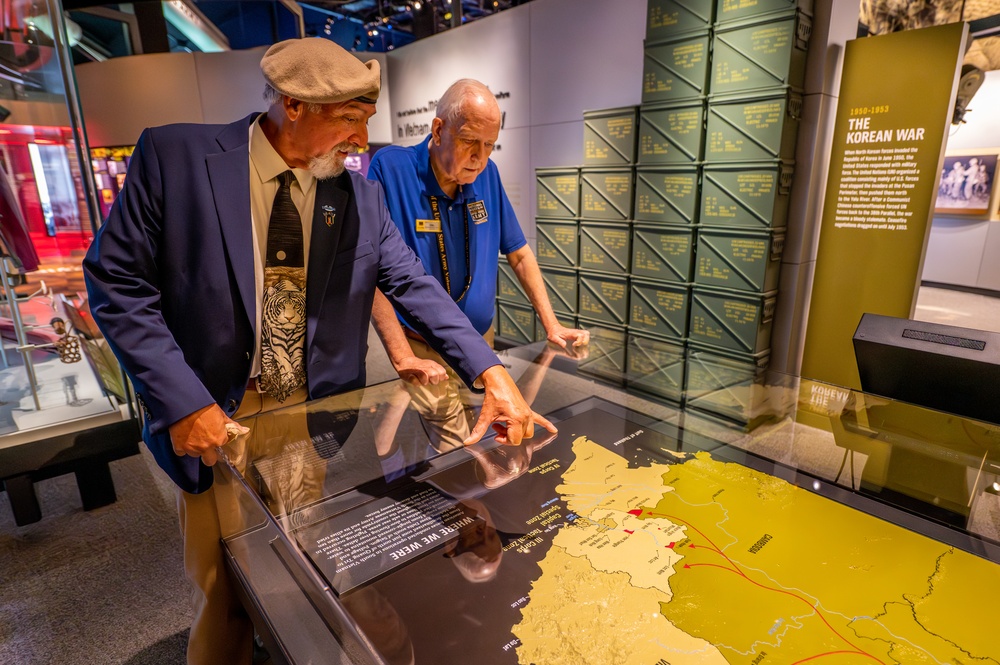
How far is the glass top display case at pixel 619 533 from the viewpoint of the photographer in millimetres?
780

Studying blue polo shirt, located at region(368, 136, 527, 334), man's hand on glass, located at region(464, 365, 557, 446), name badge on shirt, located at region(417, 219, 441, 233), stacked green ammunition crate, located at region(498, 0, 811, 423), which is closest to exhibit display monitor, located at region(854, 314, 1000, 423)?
man's hand on glass, located at region(464, 365, 557, 446)

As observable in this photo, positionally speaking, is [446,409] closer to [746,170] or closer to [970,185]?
[746,170]

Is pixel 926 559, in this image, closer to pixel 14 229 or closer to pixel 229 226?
pixel 229 226

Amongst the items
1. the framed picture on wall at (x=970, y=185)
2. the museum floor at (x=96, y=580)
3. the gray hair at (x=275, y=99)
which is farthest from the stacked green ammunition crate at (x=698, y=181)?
the framed picture on wall at (x=970, y=185)

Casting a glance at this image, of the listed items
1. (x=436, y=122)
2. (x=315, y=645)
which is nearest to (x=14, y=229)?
(x=436, y=122)

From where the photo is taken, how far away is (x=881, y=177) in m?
3.20

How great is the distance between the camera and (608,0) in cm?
417

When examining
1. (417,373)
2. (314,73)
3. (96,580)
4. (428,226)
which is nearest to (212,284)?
(314,73)

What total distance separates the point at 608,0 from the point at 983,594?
4.40m

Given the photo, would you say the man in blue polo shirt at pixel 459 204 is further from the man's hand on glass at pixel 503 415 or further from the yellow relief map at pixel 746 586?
the yellow relief map at pixel 746 586

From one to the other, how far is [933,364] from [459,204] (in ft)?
4.90

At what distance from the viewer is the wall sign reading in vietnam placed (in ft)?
9.77

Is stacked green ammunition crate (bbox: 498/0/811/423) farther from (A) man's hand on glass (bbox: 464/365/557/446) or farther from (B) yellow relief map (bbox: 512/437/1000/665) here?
(B) yellow relief map (bbox: 512/437/1000/665)

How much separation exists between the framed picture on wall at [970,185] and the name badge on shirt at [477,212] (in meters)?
7.38
